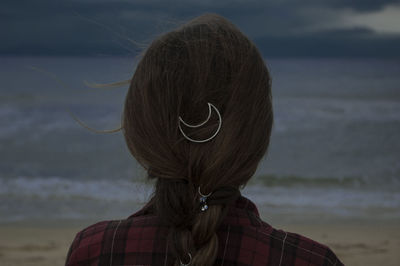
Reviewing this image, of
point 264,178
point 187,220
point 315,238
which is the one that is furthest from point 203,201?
point 264,178

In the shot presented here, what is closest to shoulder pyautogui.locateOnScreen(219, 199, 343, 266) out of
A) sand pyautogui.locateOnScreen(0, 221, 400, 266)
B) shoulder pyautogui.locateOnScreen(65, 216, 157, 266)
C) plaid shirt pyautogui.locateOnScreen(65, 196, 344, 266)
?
plaid shirt pyautogui.locateOnScreen(65, 196, 344, 266)

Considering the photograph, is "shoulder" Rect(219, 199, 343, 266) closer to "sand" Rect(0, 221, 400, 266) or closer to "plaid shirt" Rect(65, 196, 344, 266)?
"plaid shirt" Rect(65, 196, 344, 266)

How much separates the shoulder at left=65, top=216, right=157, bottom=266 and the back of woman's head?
0.27 feet

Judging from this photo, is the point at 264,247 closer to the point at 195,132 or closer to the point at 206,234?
the point at 206,234

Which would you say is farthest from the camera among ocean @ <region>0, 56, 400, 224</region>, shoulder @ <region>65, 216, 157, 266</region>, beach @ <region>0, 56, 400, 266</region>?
ocean @ <region>0, 56, 400, 224</region>

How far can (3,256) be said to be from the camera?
4.80 m

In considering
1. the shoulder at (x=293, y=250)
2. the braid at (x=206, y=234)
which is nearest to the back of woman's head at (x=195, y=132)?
the braid at (x=206, y=234)

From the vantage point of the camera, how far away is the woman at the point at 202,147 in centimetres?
106

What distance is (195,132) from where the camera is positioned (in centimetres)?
106

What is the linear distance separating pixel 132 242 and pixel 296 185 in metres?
6.88

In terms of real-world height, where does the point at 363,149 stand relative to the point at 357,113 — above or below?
below

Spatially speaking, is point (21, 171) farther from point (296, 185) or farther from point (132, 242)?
point (132, 242)

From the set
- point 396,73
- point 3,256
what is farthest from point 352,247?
point 396,73

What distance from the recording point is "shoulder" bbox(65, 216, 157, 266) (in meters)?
1.16
